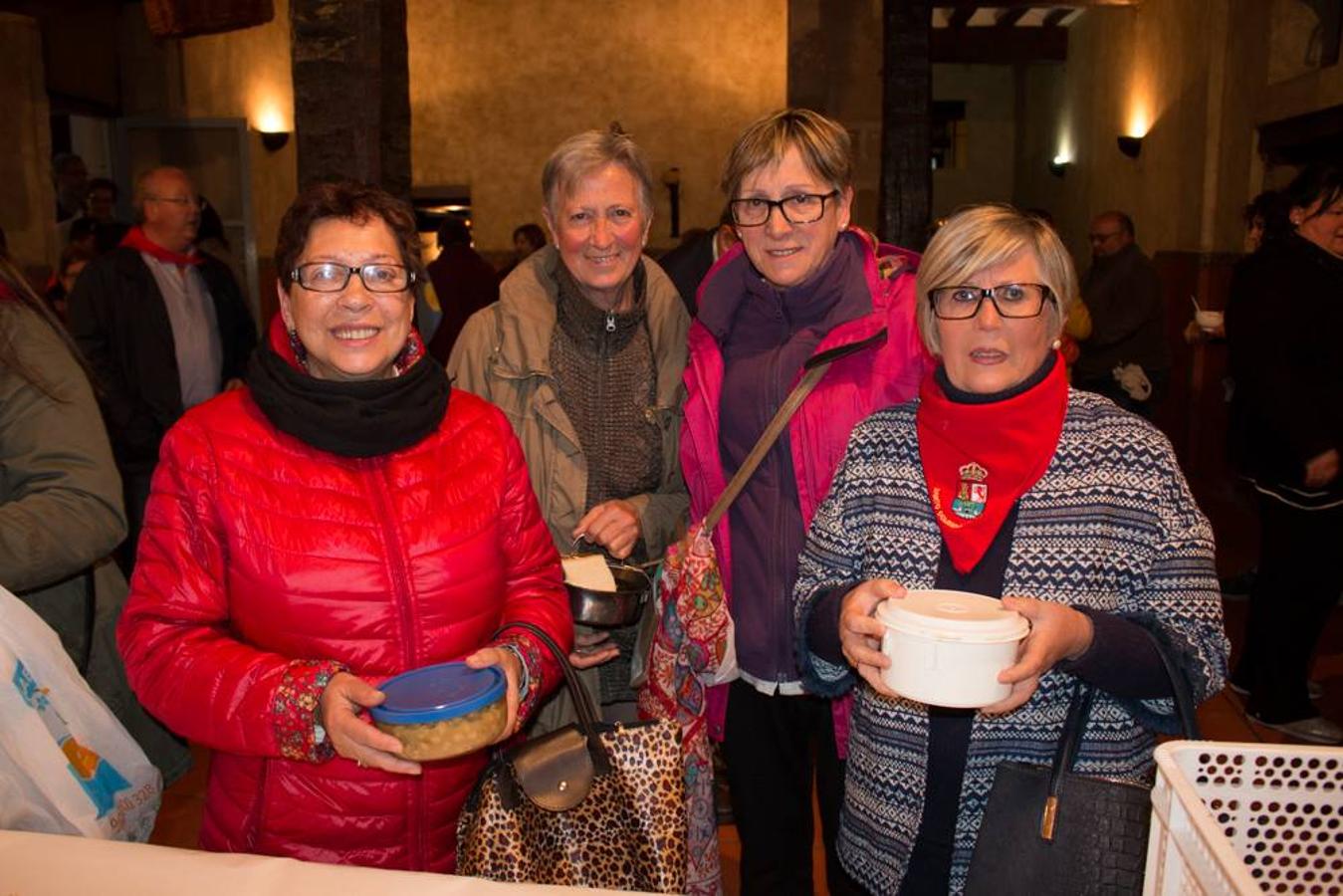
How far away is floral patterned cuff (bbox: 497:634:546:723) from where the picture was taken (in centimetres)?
158

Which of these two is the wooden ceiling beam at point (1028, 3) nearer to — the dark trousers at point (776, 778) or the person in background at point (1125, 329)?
the person in background at point (1125, 329)

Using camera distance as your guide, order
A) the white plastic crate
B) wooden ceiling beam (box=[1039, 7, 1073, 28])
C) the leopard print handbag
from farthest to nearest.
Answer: wooden ceiling beam (box=[1039, 7, 1073, 28]) < the leopard print handbag < the white plastic crate

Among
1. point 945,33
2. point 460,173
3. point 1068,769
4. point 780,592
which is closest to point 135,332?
point 780,592

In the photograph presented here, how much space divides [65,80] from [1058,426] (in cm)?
921

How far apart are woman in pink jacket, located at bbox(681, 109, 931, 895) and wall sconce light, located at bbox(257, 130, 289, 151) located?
Answer: 29.4 ft

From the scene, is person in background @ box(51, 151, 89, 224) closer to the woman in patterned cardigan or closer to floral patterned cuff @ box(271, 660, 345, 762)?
floral patterned cuff @ box(271, 660, 345, 762)

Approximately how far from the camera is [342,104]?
399cm

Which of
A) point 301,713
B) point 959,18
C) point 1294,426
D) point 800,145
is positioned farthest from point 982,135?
point 301,713

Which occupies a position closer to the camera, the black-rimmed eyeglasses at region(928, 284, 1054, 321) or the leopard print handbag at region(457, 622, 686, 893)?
the leopard print handbag at region(457, 622, 686, 893)

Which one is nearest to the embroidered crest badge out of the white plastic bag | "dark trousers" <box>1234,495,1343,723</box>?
the white plastic bag

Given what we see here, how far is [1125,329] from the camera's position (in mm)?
5969

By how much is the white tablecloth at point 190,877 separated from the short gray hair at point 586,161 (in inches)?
61.2

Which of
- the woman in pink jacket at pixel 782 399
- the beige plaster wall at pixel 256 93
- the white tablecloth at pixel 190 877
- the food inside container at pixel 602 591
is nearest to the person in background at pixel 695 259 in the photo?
the woman in pink jacket at pixel 782 399

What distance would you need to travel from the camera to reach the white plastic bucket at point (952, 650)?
49.8 inches
